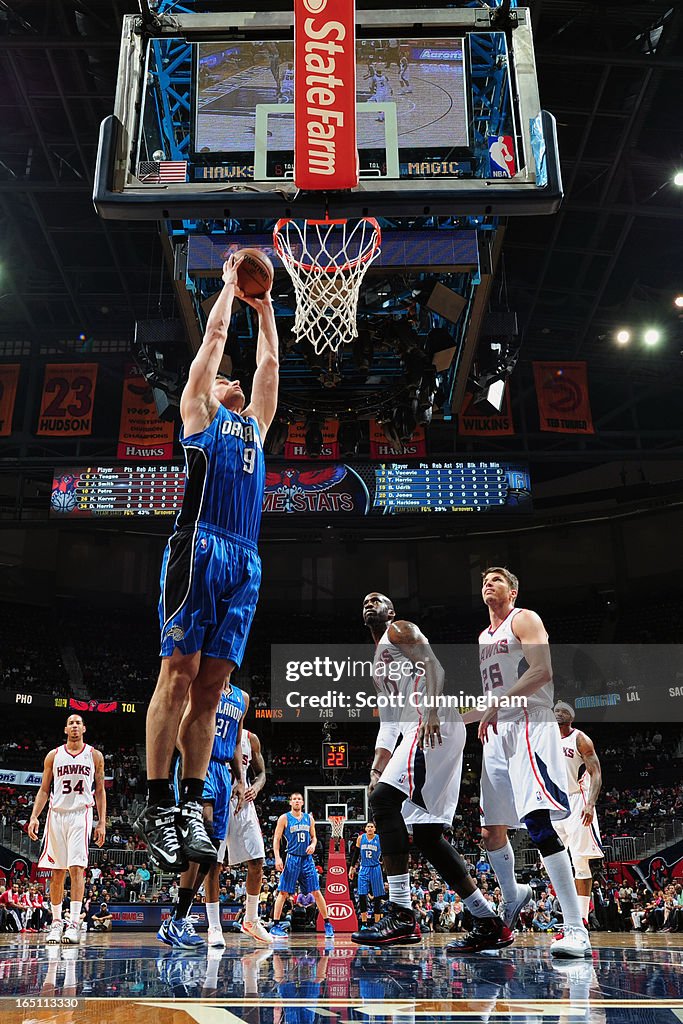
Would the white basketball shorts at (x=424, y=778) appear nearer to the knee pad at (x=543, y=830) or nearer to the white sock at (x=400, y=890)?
the white sock at (x=400, y=890)

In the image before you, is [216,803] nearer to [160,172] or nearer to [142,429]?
[160,172]

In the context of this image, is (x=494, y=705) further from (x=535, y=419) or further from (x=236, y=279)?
(x=535, y=419)

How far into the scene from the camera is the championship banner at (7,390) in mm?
16459

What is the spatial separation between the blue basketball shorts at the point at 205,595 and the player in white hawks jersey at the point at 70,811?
5.24m

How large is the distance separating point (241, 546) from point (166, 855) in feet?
4.41

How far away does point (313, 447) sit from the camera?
1442 centimetres

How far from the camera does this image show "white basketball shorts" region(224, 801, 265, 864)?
827 centimetres

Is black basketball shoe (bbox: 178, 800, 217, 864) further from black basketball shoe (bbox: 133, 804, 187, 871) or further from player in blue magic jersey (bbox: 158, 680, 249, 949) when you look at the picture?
player in blue magic jersey (bbox: 158, 680, 249, 949)

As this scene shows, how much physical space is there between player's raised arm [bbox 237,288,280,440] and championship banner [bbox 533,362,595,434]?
11.9 metres

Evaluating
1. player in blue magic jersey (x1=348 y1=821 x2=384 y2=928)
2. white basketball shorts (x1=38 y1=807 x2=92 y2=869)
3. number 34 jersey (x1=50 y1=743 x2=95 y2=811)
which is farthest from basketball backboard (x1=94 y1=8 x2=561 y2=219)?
player in blue magic jersey (x1=348 y1=821 x2=384 y2=928)

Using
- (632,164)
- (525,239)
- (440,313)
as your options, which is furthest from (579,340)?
(440,313)

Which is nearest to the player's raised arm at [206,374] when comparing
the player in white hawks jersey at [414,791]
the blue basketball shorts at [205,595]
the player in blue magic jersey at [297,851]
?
the blue basketball shorts at [205,595]

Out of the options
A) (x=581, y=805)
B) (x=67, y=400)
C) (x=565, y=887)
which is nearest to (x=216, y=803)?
(x=565, y=887)

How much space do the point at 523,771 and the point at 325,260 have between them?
5.32 metres
